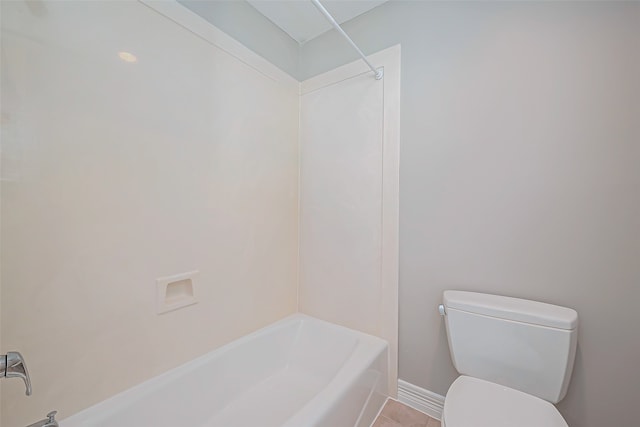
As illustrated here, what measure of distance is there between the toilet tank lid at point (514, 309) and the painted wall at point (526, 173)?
0.07 meters

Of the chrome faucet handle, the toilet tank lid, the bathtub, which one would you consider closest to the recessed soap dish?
the bathtub

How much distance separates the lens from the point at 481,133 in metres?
1.22

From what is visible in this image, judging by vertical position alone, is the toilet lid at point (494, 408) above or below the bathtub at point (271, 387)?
above

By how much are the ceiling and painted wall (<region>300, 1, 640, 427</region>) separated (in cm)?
20

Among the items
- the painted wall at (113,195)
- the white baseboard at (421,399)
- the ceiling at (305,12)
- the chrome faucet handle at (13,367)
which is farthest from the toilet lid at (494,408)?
the ceiling at (305,12)

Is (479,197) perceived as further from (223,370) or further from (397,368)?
(223,370)

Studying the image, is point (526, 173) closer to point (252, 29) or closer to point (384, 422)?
point (384, 422)

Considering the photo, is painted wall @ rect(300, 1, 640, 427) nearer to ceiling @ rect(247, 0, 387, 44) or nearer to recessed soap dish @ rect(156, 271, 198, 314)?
ceiling @ rect(247, 0, 387, 44)

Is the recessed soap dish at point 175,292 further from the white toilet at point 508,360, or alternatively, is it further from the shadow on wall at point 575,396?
the shadow on wall at point 575,396

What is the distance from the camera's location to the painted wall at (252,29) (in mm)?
1328

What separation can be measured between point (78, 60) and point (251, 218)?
1.00 m

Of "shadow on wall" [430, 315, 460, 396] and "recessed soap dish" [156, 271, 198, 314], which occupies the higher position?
"recessed soap dish" [156, 271, 198, 314]

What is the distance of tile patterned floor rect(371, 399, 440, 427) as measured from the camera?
131cm

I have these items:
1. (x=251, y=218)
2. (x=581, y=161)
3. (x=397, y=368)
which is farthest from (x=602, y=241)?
(x=251, y=218)
